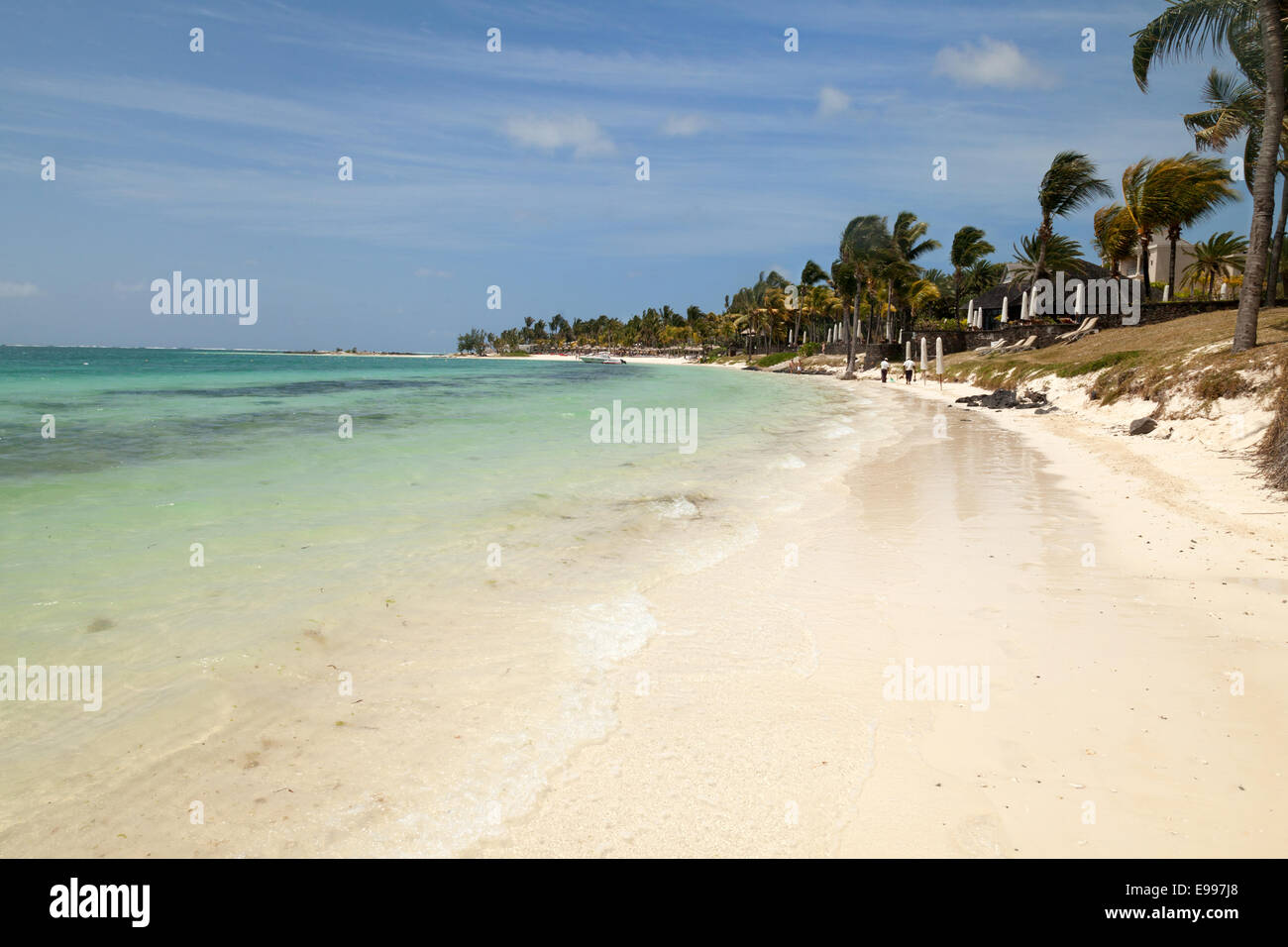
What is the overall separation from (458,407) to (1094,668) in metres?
32.6

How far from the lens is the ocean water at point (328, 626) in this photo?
12.1 feet

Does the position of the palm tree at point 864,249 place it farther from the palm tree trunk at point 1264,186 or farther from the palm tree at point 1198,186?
the palm tree trunk at point 1264,186

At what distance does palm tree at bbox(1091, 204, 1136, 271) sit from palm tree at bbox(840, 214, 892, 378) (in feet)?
73.2

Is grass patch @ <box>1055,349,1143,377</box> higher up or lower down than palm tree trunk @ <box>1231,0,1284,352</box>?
lower down

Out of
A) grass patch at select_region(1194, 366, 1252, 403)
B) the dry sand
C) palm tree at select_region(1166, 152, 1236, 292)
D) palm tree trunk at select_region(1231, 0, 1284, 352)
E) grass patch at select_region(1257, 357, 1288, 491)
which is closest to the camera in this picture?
the dry sand

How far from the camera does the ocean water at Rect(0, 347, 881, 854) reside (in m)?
3.68

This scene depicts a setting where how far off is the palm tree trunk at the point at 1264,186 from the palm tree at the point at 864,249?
45.1 metres

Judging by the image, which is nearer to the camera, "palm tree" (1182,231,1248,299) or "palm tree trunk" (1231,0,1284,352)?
"palm tree trunk" (1231,0,1284,352)
